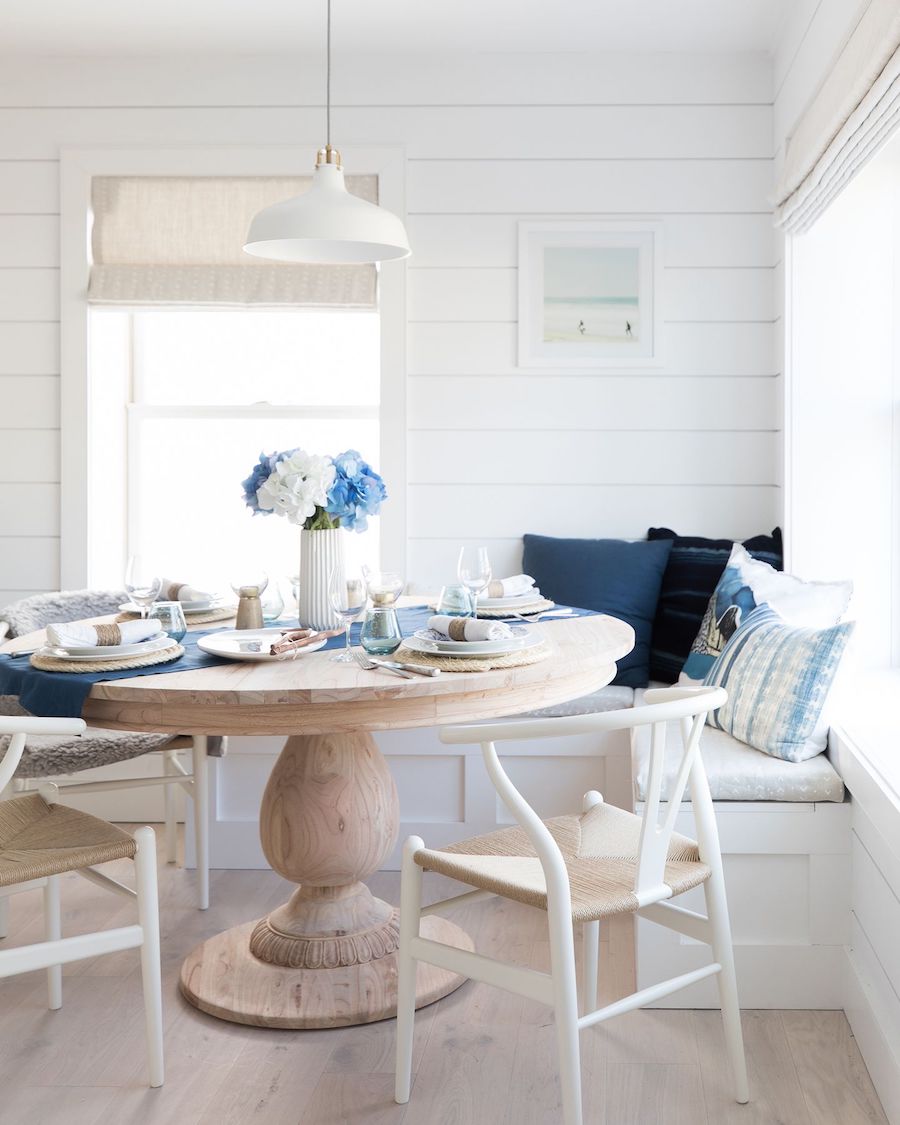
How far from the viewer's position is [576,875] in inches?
77.7

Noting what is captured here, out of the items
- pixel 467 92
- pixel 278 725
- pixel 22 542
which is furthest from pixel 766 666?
pixel 22 542

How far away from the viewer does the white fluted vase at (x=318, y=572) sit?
255 centimetres

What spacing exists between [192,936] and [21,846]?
89cm

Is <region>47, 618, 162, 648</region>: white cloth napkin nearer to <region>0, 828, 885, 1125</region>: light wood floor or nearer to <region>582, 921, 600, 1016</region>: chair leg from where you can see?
<region>0, 828, 885, 1125</region>: light wood floor

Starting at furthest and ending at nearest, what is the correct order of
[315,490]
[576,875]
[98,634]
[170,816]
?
1. [170,816]
2. [315,490]
3. [98,634]
4. [576,875]

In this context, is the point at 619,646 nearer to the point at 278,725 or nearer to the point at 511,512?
the point at 278,725

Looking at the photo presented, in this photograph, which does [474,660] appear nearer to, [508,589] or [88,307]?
A: [508,589]

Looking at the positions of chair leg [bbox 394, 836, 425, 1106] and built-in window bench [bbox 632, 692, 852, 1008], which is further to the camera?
built-in window bench [bbox 632, 692, 852, 1008]

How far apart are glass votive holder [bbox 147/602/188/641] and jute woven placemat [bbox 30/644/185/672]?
17 centimetres

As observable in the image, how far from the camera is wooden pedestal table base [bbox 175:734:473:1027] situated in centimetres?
247

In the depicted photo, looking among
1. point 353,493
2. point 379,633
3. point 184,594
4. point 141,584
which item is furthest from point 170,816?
point 379,633

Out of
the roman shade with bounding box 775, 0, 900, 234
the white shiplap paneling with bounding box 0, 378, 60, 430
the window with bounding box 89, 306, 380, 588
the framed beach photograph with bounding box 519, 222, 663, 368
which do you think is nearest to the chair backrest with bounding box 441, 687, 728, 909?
the roman shade with bounding box 775, 0, 900, 234

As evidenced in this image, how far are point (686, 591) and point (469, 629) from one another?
163cm

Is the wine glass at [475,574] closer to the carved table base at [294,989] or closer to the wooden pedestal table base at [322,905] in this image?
the wooden pedestal table base at [322,905]
